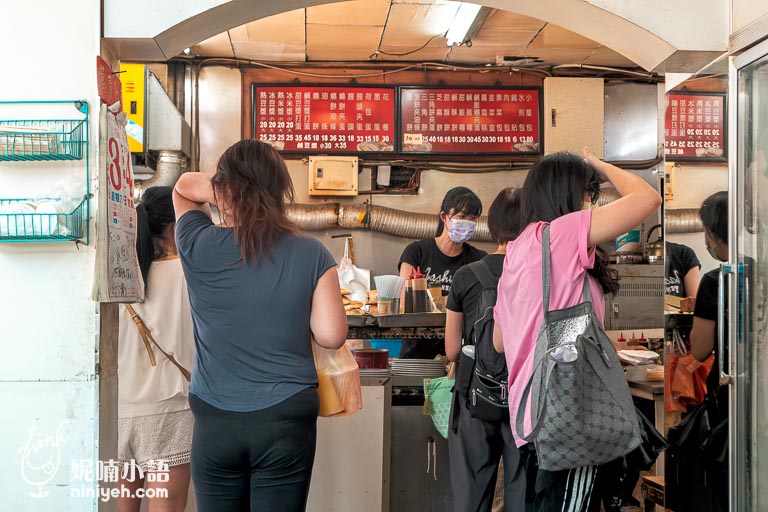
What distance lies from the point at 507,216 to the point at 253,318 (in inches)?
45.0

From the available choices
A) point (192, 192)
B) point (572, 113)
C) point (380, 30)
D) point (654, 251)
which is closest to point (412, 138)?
point (380, 30)

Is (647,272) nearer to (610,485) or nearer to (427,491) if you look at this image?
(427,491)

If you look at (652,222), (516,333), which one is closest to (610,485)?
(516,333)

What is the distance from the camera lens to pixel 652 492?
11.7 ft

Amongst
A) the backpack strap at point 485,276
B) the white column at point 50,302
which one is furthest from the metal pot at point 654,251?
the white column at point 50,302

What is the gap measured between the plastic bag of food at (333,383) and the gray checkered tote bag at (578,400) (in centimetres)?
60

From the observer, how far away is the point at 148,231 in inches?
112

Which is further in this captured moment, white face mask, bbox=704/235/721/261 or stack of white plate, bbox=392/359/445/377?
stack of white plate, bbox=392/359/445/377

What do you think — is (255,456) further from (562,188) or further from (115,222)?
(562,188)

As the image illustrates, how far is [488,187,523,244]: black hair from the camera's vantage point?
9.17 feet

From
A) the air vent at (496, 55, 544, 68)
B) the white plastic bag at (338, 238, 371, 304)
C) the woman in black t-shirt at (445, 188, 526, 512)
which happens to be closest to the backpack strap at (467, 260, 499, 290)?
the woman in black t-shirt at (445, 188, 526, 512)

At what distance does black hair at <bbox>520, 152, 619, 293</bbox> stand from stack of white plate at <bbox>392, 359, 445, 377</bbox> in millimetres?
1614

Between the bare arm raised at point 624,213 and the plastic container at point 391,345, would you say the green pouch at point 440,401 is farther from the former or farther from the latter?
the plastic container at point 391,345

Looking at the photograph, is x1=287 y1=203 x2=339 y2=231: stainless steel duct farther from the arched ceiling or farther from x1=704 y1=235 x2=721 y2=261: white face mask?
x1=704 y1=235 x2=721 y2=261: white face mask
